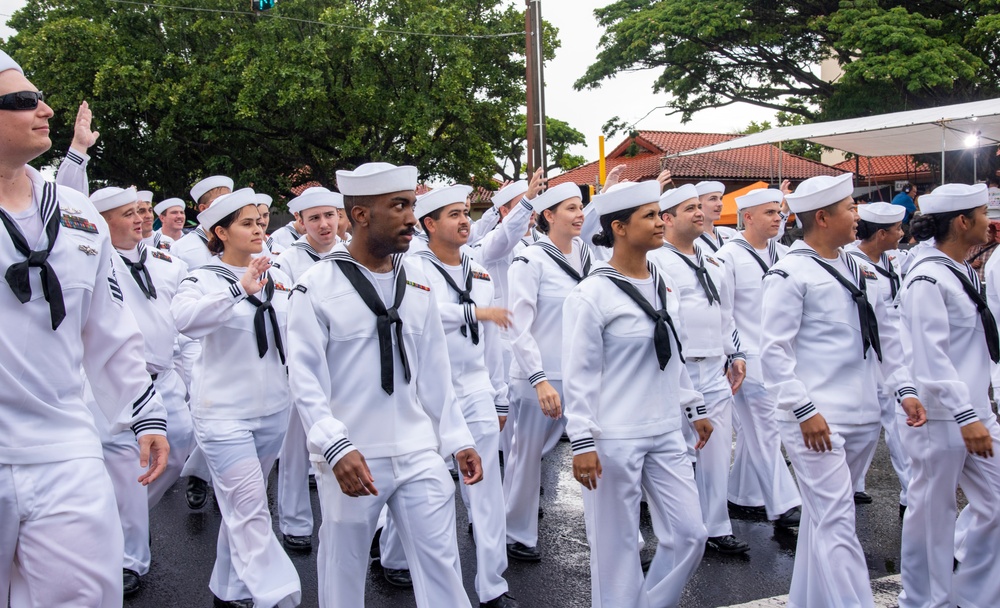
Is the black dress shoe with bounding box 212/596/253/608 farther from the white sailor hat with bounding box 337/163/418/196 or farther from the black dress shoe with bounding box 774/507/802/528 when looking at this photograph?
the black dress shoe with bounding box 774/507/802/528

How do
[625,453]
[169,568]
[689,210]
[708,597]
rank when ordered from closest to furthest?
[625,453]
[708,597]
[169,568]
[689,210]

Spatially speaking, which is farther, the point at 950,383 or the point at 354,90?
the point at 354,90

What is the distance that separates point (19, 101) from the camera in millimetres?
3043

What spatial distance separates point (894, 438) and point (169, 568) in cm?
543

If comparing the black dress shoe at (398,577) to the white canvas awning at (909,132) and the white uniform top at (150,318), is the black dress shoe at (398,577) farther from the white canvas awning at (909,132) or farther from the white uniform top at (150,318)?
the white canvas awning at (909,132)

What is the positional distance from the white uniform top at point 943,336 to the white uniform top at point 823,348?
0.12 metres

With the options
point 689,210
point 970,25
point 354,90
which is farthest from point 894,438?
point 970,25

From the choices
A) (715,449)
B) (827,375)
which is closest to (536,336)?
(715,449)

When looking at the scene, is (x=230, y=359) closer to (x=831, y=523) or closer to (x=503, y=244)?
(x=503, y=244)

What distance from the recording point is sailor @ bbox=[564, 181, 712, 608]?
4.47 m

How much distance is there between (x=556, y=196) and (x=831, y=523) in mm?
3208

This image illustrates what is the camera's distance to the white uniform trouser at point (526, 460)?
20.8 ft

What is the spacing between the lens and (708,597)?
5.36 meters

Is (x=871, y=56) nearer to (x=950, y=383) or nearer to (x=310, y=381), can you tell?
(x=950, y=383)
